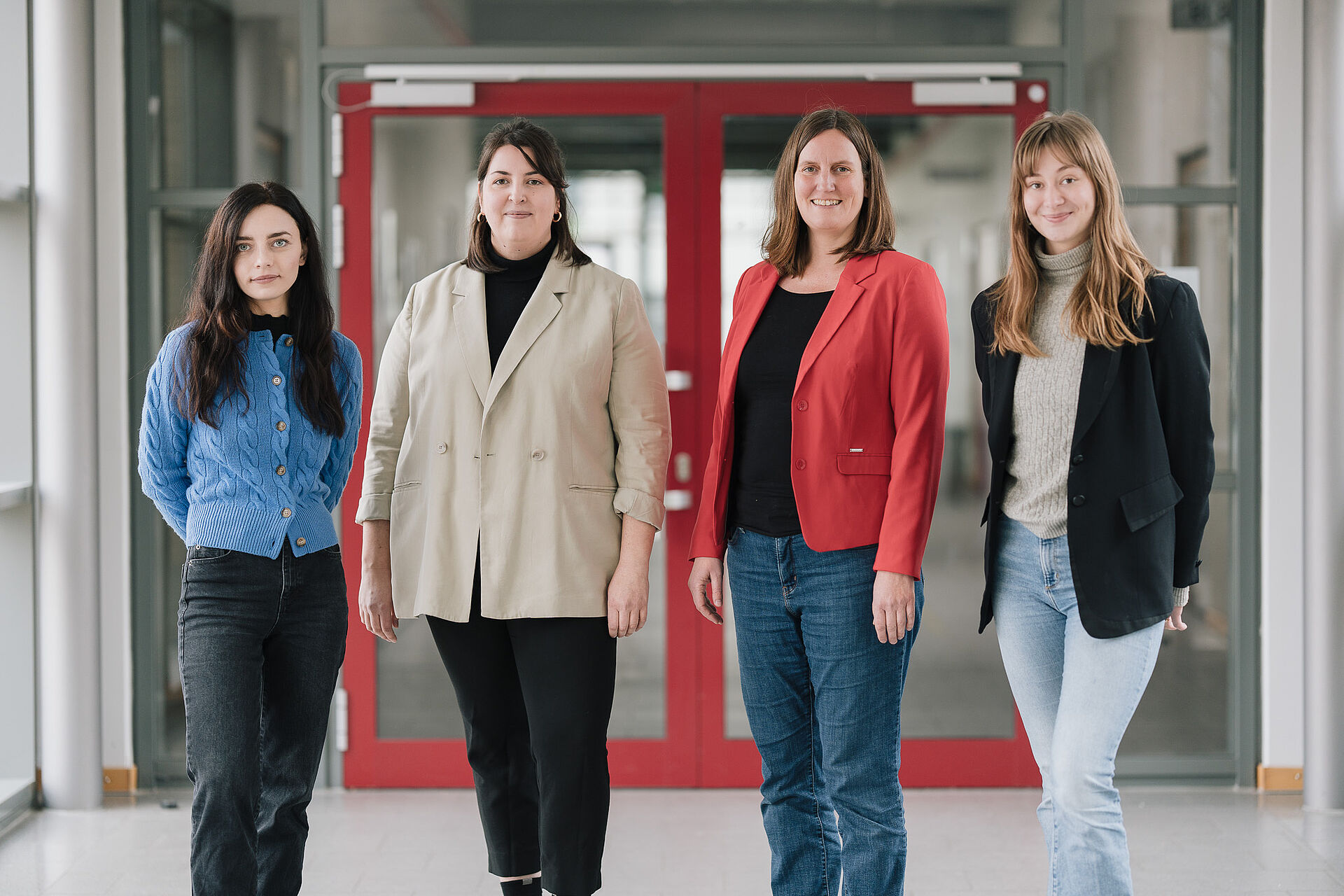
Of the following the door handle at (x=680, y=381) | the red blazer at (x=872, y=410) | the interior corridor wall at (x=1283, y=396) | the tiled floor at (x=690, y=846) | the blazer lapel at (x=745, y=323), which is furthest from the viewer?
the door handle at (x=680, y=381)

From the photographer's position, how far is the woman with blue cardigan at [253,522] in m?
2.02

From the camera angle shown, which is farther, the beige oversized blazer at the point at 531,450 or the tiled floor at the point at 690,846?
the tiled floor at the point at 690,846

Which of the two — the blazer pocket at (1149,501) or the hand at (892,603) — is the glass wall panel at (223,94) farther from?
the blazer pocket at (1149,501)

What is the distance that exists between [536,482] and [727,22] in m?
2.04

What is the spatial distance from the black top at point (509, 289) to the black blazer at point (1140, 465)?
1.02 metres

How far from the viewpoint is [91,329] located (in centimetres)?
346

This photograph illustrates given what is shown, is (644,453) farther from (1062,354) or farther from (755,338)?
(1062,354)

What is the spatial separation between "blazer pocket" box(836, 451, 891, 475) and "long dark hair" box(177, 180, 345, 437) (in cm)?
96

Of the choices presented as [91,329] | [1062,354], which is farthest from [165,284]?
[1062,354]

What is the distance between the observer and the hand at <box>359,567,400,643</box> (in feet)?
7.45

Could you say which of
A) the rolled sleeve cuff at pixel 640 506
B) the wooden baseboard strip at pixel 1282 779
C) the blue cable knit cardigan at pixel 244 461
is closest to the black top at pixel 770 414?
the rolled sleeve cuff at pixel 640 506

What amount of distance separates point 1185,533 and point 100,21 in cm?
341

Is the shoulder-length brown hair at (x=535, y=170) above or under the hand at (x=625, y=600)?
above

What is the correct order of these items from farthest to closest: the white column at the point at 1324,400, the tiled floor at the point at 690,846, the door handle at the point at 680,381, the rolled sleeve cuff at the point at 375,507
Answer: the door handle at the point at 680,381 < the white column at the point at 1324,400 < the tiled floor at the point at 690,846 < the rolled sleeve cuff at the point at 375,507
